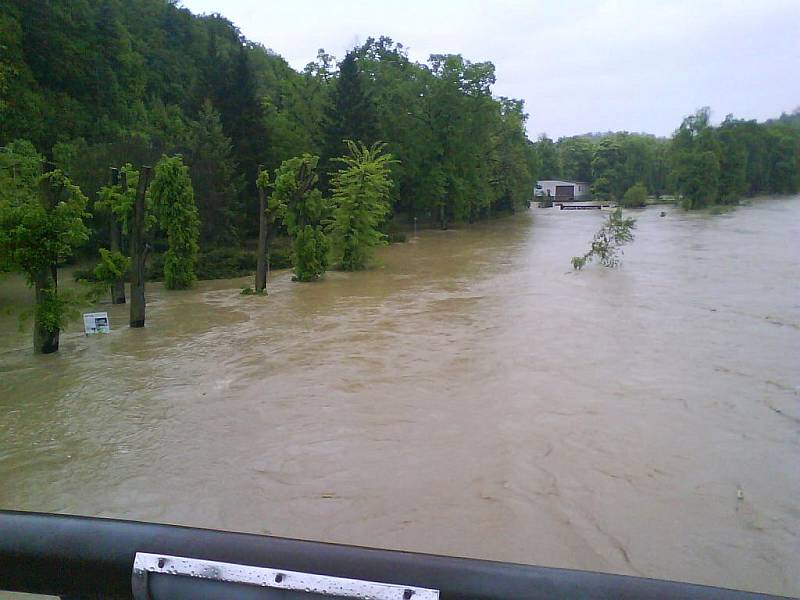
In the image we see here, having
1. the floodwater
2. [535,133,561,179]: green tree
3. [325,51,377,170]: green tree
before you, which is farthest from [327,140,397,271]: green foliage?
[535,133,561,179]: green tree

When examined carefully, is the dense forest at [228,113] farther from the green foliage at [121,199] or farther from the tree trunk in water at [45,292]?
the tree trunk in water at [45,292]

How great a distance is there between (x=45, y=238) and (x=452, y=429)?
772 cm

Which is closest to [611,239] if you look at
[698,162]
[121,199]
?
[121,199]

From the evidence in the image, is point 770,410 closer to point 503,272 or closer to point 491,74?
point 503,272

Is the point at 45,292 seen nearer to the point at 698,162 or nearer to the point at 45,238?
the point at 45,238

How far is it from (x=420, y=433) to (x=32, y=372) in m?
7.28

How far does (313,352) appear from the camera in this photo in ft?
42.3

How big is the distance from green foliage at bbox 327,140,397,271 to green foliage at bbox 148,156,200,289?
5494 millimetres

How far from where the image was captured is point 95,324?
14.5 meters

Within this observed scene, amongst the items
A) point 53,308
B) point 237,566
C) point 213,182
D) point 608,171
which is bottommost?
point 53,308

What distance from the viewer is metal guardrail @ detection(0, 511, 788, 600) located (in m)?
1.66

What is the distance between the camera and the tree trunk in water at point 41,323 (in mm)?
11930

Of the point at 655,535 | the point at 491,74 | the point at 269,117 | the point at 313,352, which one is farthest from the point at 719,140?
the point at 655,535

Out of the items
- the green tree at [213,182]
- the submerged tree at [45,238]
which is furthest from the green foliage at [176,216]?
the submerged tree at [45,238]
